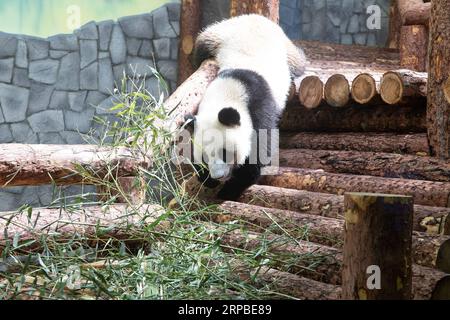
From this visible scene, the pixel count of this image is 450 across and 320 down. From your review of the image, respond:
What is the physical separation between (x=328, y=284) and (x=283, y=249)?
0.46 meters

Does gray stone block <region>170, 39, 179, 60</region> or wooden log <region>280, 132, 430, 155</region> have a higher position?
gray stone block <region>170, 39, 179, 60</region>

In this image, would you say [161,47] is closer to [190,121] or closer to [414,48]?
[414,48]

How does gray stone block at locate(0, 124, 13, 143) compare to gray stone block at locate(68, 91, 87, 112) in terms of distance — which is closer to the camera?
gray stone block at locate(0, 124, 13, 143)

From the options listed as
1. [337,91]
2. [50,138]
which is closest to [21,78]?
[50,138]

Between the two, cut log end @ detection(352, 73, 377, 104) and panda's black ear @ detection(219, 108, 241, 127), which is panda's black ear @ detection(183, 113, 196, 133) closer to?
panda's black ear @ detection(219, 108, 241, 127)

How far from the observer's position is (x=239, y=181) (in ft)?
14.6

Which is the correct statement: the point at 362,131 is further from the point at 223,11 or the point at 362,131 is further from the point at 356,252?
the point at 223,11

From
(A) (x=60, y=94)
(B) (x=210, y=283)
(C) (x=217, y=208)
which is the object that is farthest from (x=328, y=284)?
(A) (x=60, y=94)

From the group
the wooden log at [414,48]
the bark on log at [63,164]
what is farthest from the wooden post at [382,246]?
the wooden log at [414,48]

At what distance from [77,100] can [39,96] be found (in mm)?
428

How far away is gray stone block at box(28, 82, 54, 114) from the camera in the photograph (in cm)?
723

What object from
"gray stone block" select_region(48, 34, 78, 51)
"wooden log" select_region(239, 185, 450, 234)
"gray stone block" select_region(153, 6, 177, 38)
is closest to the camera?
"wooden log" select_region(239, 185, 450, 234)

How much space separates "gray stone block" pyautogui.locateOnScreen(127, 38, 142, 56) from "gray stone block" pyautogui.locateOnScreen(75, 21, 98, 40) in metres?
0.39

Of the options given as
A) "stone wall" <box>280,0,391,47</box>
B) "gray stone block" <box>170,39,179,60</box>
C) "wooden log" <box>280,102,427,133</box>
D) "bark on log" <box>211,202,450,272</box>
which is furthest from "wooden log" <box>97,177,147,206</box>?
"stone wall" <box>280,0,391,47</box>
